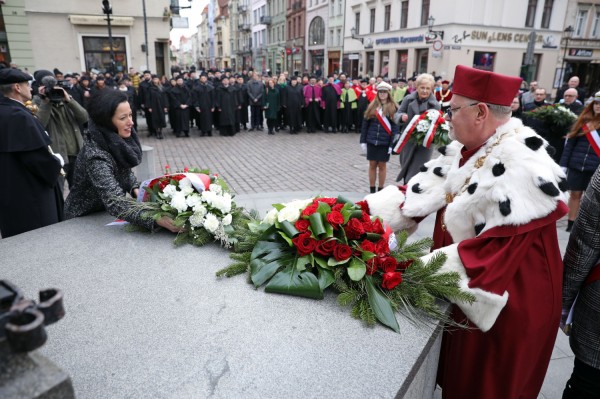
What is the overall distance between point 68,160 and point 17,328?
5808 millimetres

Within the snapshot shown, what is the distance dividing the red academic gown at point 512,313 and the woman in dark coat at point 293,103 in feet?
41.7

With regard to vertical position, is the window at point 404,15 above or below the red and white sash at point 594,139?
above

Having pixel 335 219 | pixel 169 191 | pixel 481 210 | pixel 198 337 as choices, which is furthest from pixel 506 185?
pixel 169 191

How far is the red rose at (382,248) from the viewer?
1890 millimetres

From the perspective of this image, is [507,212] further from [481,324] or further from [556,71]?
[556,71]

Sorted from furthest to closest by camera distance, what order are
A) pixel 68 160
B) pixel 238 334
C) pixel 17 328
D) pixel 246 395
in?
pixel 68 160
pixel 238 334
pixel 246 395
pixel 17 328

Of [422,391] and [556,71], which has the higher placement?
[556,71]

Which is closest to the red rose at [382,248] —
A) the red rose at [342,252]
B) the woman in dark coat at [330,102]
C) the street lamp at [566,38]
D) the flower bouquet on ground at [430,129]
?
the red rose at [342,252]

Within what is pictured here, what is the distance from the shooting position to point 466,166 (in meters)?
2.12

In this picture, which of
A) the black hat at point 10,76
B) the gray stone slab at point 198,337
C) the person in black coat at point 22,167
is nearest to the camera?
the gray stone slab at point 198,337

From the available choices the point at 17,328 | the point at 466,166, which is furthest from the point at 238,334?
the point at 466,166

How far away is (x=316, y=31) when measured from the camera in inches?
1666

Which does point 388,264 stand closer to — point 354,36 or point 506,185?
point 506,185

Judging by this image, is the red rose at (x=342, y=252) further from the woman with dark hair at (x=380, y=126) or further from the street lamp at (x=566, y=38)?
the street lamp at (x=566, y=38)
